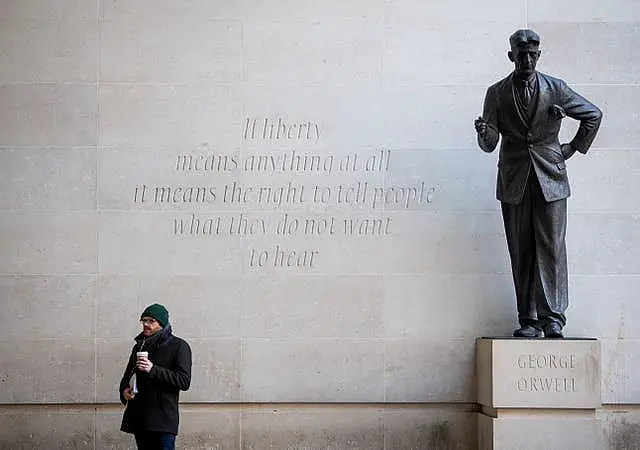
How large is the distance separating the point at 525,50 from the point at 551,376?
3.13 m

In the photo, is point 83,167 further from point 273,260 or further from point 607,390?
point 607,390

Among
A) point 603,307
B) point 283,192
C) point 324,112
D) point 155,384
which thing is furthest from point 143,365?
point 603,307

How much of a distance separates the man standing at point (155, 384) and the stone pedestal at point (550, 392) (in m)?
3.45

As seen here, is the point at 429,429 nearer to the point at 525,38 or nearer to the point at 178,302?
the point at 178,302

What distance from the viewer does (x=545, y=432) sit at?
11484 millimetres

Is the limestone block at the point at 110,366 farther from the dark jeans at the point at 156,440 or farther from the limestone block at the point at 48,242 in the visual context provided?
the dark jeans at the point at 156,440

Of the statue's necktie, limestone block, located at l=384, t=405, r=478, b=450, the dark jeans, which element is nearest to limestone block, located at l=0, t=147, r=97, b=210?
the dark jeans

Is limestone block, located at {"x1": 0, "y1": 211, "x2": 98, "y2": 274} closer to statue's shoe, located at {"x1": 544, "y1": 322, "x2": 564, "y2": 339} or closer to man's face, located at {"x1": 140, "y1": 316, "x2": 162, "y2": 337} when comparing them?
man's face, located at {"x1": 140, "y1": 316, "x2": 162, "y2": 337}

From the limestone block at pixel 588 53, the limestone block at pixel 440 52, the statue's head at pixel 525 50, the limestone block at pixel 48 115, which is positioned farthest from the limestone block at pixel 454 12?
the limestone block at pixel 48 115

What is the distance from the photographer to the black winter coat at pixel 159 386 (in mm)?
9492

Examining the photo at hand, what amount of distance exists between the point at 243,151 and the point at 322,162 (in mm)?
857

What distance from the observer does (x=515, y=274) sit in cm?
1200

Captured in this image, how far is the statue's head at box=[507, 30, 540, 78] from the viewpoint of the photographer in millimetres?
11383

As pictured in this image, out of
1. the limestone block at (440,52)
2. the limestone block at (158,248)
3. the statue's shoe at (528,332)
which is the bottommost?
the statue's shoe at (528,332)
